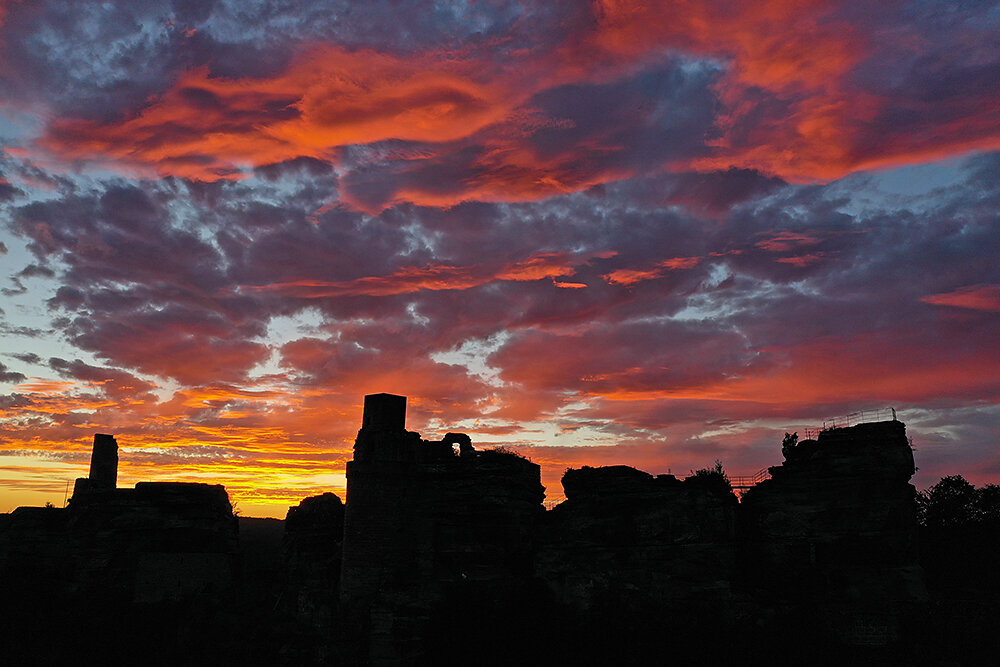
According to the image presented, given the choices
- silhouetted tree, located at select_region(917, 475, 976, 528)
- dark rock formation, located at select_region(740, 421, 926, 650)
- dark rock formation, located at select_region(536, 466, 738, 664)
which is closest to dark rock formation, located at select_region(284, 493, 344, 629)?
dark rock formation, located at select_region(536, 466, 738, 664)

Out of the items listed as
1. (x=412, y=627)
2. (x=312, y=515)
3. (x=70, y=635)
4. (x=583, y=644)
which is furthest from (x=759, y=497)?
(x=70, y=635)

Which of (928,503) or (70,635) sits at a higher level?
(928,503)

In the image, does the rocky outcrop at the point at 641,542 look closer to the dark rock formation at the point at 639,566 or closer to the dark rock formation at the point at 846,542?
the dark rock formation at the point at 639,566

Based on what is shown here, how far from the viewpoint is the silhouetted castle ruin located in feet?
125

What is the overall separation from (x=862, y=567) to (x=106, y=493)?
189ft

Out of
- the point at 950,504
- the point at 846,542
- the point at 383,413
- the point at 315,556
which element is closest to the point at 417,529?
the point at 383,413

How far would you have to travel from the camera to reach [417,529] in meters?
44.6

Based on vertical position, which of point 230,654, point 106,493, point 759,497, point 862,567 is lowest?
point 230,654

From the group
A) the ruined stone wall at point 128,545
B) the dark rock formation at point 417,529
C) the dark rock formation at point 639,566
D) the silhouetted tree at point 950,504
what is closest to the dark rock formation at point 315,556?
the dark rock formation at point 417,529

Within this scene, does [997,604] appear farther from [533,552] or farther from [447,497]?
[447,497]

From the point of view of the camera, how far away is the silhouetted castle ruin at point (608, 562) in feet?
125

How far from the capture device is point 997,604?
44500 millimetres

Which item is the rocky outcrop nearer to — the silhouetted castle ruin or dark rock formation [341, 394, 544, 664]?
the silhouetted castle ruin

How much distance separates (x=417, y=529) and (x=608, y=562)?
38.7 feet
